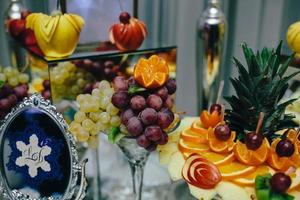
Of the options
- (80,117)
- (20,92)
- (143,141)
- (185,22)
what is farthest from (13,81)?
(185,22)

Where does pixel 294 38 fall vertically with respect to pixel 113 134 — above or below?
above

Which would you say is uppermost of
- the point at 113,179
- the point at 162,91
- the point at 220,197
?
the point at 162,91

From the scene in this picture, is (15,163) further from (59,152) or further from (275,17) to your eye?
(275,17)

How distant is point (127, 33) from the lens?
0.90m

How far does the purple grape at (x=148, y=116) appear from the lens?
542 millimetres

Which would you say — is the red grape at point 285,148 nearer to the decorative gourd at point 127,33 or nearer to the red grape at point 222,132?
the red grape at point 222,132

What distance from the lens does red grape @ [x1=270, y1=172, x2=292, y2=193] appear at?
45 centimetres

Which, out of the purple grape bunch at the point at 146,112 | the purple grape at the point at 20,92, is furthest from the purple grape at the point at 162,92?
the purple grape at the point at 20,92

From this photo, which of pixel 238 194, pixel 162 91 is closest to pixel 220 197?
pixel 238 194

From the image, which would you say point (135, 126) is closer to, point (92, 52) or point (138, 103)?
point (138, 103)

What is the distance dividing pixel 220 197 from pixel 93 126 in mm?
219

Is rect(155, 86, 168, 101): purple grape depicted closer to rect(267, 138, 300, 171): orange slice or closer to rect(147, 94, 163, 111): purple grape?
rect(147, 94, 163, 111): purple grape

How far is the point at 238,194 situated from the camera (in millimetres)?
490

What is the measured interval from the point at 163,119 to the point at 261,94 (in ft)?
0.49
